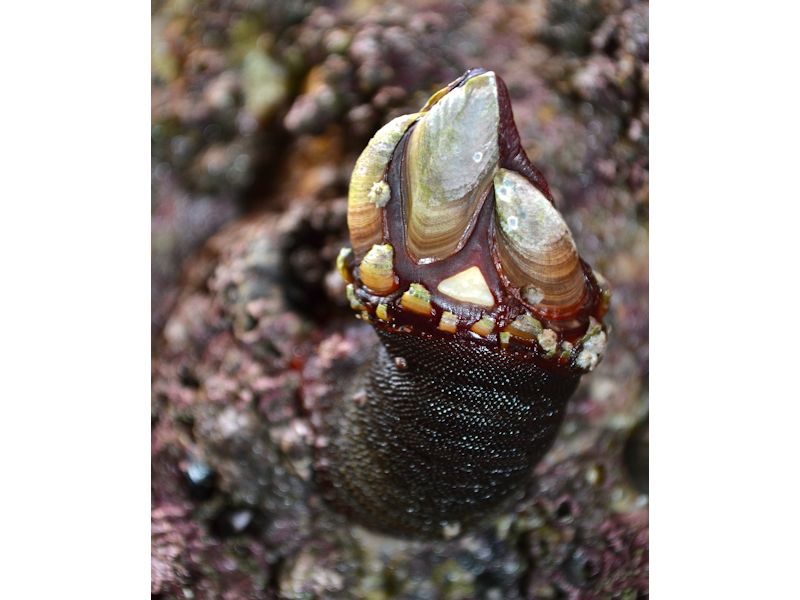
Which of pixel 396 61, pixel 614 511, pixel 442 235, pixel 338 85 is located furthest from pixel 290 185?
pixel 614 511

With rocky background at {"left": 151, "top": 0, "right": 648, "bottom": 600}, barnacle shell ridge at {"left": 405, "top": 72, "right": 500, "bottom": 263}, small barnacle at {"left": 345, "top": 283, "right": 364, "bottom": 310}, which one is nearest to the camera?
barnacle shell ridge at {"left": 405, "top": 72, "right": 500, "bottom": 263}

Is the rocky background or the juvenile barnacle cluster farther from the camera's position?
the rocky background

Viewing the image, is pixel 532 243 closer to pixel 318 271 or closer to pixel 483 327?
pixel 483 327

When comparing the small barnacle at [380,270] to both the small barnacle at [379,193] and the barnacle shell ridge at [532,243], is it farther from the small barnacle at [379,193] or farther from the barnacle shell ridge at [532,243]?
the barnacle shell ridge at [532,243]

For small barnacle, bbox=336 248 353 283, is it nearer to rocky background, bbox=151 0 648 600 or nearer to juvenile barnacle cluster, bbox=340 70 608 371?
juvenile barnacle cluster, bbox=340 70 608 371

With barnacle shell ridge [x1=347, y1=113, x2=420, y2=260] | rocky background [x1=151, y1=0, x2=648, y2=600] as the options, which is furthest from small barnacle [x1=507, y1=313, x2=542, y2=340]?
rocky background [x1=151, y1=0, x2=648, y2=600]

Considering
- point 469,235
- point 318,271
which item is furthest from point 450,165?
point 318,271

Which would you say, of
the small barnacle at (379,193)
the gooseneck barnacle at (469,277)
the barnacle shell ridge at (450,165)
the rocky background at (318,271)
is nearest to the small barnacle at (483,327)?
the gooseneck barnacle at (469,277)

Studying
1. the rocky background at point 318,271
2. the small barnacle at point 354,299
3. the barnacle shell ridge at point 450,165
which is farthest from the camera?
the rocky background at point 318,271
